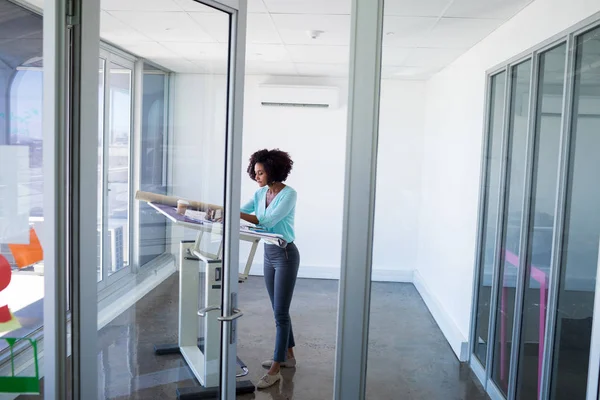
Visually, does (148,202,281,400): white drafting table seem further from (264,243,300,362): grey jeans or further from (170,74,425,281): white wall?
(264,243,300,362): grey jeans

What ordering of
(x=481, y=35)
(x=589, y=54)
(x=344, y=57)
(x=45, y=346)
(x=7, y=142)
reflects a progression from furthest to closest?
(x=344, y=57) < (x=7, y=142) < (x=481, y=35) < (x=589, y=54) < (x=45, y=346)

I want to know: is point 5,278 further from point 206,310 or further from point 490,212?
point 490,212

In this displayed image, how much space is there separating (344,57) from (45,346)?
4081mm

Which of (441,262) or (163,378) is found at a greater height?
(441,262)

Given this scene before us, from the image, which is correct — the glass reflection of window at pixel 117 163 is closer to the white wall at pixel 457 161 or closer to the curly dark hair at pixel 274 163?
the white wall at pixel 457 161

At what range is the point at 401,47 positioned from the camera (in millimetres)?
2164

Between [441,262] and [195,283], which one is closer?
[195,283]

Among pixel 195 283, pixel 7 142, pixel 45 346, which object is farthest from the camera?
pixel 7 142

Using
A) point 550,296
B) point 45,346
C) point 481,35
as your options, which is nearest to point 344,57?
point 481,35

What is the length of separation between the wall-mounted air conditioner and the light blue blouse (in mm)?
3146

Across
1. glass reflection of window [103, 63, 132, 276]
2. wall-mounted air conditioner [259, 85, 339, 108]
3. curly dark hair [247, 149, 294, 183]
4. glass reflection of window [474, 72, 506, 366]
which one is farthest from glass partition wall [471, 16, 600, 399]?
wall-mounted air conditioner [259, 85, 339, 108]

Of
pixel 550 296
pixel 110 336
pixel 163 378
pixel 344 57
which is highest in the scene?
pixel 344 57

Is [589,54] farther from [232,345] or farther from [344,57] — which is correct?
[344,57]

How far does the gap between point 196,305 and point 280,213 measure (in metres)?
1.26
